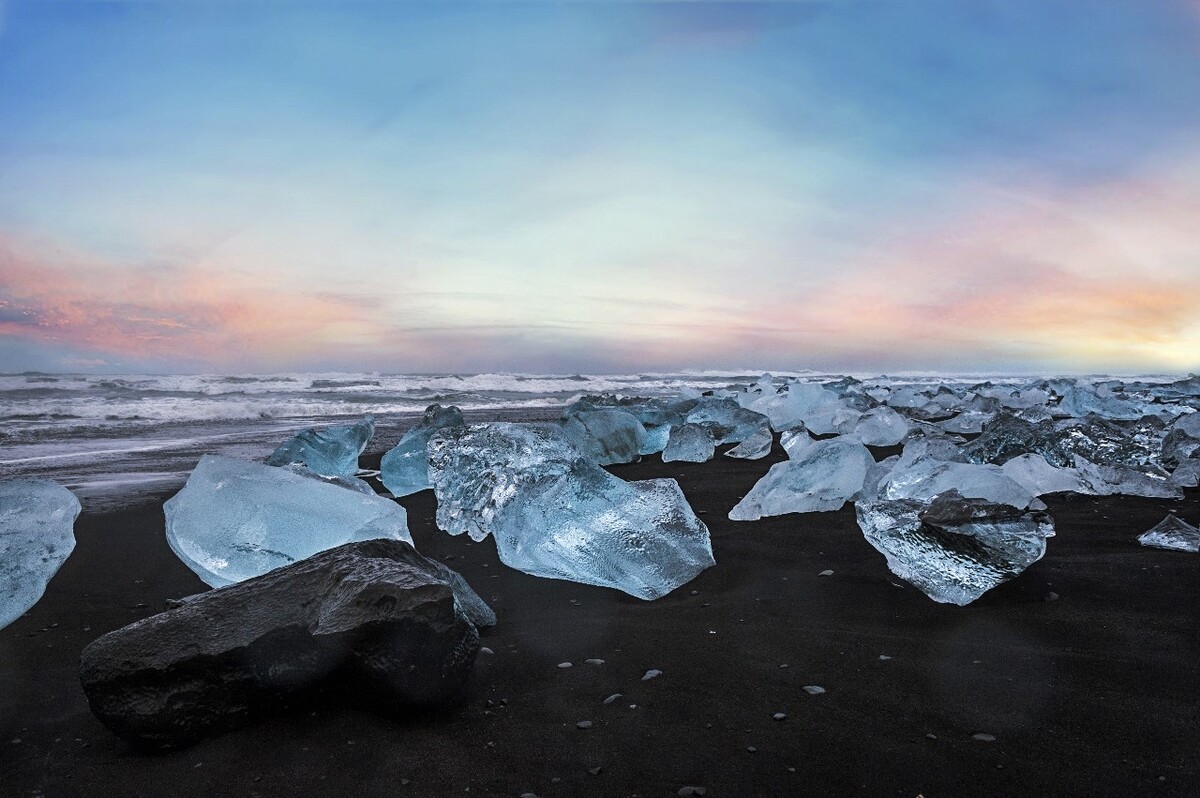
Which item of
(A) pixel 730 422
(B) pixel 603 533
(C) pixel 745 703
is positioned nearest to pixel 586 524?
(B) pixel 603 533

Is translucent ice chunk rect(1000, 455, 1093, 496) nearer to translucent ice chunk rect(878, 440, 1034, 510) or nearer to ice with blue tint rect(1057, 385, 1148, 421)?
translucent ice chunk rect(878, 440, 1034, 510)

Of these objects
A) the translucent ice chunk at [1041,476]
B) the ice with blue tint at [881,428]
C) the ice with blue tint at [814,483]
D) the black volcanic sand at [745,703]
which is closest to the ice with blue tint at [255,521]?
the black volcanic sand at [745,703]

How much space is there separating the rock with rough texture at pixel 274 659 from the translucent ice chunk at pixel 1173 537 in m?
2.64

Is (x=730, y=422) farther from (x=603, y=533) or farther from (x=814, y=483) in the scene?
(x=603, y=533)

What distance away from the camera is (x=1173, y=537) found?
2693 mm

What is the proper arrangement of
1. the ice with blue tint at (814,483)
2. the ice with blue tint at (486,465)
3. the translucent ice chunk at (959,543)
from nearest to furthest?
1. the translucent ice chunk at (959,543)
2. the ice with blue tint at (486,465)
3. the ice with blue tint at (814,483)

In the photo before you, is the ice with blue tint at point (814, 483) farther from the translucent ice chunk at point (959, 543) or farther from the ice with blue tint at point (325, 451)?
the ice with blue tint at point (325, 451)

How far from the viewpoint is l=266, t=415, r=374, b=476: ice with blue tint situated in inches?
190

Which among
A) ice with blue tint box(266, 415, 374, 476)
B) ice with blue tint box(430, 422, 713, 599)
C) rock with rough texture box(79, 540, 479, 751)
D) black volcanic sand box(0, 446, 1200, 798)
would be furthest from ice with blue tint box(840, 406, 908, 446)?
rock with rough texture box(79, 540, 479, 751)

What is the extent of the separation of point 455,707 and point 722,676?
2.16 ft

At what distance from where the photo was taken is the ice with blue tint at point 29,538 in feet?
7.45

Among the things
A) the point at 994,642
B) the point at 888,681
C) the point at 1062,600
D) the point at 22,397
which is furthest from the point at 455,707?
the point at 22,397

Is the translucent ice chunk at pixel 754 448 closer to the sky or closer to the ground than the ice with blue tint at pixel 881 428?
closer to the ground

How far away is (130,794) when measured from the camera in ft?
4.54
